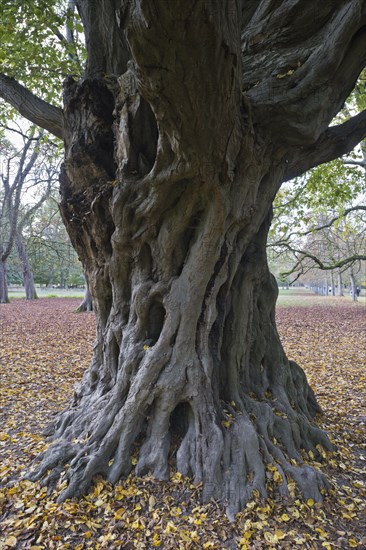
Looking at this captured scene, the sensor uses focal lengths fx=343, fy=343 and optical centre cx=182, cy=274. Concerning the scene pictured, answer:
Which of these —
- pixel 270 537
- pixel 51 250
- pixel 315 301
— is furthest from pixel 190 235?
pixel 315 301

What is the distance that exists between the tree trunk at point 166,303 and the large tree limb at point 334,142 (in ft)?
1.63

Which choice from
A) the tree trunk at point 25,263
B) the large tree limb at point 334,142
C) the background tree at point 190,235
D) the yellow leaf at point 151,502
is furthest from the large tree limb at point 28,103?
the tree trunk at point 25,263

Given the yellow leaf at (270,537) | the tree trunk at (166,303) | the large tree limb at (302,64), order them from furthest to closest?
the tree trunk at (166,303)
the large tree limb at (302,64)
the yellow leaf at (270,537)

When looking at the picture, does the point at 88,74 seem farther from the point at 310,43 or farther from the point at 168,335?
the point at 168,335

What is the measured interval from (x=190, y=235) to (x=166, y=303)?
31.1 inches

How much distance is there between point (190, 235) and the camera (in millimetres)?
3768

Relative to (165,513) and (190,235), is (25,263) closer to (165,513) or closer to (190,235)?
(190,235)

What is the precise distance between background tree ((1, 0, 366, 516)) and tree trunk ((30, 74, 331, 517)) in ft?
0.05

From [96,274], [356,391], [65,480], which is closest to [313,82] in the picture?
[96,274]

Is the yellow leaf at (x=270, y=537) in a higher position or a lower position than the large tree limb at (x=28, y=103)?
lower

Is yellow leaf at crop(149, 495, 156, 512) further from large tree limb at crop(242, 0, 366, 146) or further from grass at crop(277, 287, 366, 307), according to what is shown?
grass at crop(277, 287, 366, 307)

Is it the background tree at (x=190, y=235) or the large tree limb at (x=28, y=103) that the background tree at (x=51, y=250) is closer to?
the large tree limb at (x=28, y=103)

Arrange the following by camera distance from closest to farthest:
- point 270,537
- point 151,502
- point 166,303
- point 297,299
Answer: point 270,537, point 151,502, point 166,303, point 297,299

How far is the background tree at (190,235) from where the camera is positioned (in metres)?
3.10
